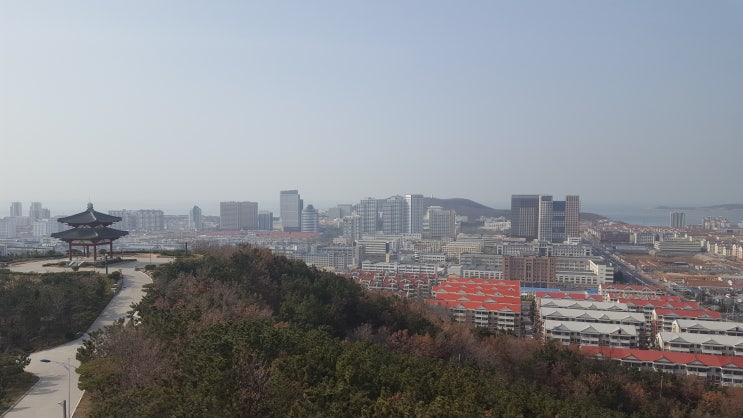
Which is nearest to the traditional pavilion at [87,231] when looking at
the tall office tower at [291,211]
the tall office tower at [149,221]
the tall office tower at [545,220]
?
the tall office tower at [545,220]

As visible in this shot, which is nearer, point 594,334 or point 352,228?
point 594,334

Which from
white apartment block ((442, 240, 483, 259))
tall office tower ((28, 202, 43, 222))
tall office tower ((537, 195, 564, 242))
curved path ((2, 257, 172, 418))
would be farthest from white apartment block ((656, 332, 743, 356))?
Answer: tall office tower ((28, 202, 43, 222))

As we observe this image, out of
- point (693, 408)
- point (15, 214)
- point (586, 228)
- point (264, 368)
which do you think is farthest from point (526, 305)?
point (15, 214)

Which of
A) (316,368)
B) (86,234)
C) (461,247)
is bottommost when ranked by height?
(461,247)

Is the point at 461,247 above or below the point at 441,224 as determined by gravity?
below

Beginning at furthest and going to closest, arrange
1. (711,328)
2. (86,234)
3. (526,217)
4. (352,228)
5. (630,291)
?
(352,228), (526,217), (630,291), (711,328), (86,234)

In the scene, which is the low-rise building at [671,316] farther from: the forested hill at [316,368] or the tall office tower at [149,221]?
the tall office tower at [149,221]

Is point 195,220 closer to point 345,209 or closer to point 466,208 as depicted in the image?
point 345,209

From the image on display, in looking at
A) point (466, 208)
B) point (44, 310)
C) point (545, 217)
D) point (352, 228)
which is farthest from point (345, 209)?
point (44, 310)
